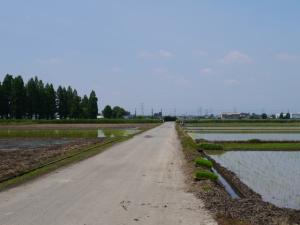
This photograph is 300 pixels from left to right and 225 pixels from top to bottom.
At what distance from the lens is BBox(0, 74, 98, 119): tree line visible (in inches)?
4451

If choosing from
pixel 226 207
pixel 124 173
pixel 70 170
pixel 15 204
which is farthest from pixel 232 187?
pixel 15 204

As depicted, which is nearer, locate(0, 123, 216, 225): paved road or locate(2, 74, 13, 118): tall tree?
locate(0, 123, 216, 225): paved road

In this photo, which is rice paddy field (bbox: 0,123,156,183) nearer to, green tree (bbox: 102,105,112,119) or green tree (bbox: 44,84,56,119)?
A: green tree (bbox: 44,84,56,119)

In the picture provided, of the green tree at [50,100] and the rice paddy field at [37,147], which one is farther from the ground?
the green tree at [50,100]

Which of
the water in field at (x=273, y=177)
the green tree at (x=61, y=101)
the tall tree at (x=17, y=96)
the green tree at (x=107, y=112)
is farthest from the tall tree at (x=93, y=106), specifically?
the water in field at (x=273, y=177)

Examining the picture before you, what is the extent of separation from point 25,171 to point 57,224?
10.2m

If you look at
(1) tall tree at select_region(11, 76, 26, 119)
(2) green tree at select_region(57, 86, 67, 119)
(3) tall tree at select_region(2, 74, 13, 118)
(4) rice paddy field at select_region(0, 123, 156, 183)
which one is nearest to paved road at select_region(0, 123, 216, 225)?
(4) rice paddy field at select_region(0, 123, 156, 183)

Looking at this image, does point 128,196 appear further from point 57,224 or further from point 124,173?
point 124,173

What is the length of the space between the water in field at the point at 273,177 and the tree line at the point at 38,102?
3671 inches

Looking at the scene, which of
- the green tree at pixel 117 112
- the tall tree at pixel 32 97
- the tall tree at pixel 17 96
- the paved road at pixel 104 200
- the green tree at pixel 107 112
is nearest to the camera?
the paved road at pixel 104 200

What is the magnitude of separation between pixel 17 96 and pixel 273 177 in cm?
10090

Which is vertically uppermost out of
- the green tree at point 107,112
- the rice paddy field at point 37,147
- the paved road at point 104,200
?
the green tree at point 107,112

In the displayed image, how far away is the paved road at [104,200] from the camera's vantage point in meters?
10.1

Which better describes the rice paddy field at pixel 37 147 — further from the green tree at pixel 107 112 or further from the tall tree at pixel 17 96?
the green tree at pixel 107 112
